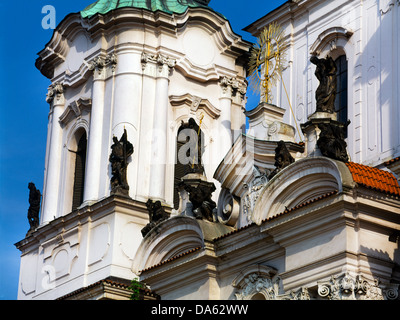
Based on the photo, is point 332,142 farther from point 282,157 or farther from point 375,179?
point 282,157

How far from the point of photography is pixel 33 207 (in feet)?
97.8

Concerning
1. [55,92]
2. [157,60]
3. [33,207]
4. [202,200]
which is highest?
[157,60]

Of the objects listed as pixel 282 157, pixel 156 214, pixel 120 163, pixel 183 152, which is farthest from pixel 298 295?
pixel 183 152

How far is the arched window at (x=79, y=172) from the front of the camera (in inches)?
1150

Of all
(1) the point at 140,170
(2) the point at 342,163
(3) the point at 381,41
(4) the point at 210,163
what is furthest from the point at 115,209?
(2) the point at 342,163

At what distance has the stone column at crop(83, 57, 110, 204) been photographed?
2822 centimetres

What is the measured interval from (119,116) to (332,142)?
30.5 feet

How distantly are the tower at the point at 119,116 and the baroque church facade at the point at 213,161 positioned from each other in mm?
37

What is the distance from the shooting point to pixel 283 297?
66.0ft

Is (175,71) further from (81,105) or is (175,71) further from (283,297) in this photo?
(283,297)

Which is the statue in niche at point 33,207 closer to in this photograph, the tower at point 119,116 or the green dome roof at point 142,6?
the tower at point 119,116

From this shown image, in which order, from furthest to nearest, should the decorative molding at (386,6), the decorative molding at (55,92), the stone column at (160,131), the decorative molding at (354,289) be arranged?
the decorative molding at (55,92) < the stone column at (160,131) < the decorative molding at (386,6) < the decorative molding at (354,289)

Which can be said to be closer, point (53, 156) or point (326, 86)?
point (326, 86)

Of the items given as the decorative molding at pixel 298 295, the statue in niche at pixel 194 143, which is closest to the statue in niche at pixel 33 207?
the statue in niche at pixel 194 143
